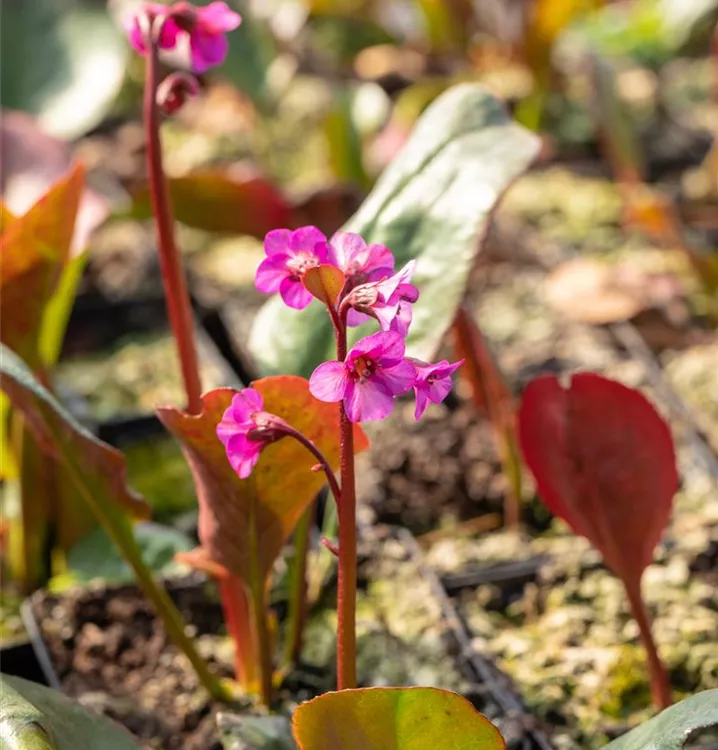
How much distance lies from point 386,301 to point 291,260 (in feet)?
0.25

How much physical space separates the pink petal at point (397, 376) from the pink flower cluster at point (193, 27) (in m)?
0.32

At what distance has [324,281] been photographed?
24.2 inches

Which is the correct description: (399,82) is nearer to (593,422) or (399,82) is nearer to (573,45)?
(573,45)

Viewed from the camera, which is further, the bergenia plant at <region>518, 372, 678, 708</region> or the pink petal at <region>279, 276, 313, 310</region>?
the bergenia plant at <region>518, 372, 678, 708</region>

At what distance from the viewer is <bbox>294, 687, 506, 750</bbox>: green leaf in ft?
2.05

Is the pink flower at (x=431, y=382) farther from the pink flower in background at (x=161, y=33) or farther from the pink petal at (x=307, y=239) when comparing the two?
the pink flower in background at (x=161, y=33)

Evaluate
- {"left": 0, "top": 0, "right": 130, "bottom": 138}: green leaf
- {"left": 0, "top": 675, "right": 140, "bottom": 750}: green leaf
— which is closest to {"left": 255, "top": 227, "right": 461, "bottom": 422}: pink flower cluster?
{"left": 0, "top": 675, "right": 140, "bottom": 750}: green leaf

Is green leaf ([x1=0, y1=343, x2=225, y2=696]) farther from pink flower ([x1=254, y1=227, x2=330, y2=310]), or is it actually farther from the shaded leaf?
the shaded leaf

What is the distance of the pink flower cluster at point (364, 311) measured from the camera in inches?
22.9

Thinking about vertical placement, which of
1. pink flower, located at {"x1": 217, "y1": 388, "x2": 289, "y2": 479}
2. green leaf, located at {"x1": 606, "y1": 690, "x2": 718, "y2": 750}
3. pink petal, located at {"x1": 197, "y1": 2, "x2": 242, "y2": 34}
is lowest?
green leaf, located at {"x1": 606, "y1": 690, "x2": 718, "y2": 750}

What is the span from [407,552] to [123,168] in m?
1.34

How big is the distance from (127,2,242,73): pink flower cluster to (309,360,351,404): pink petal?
0.31 m

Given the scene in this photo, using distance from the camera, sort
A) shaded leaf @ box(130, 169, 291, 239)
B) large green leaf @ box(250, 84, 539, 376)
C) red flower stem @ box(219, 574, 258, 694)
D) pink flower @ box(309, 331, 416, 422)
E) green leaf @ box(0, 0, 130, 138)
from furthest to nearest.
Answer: green leaf @ box(0, 0, 130, 138), shaded leaf @ box(130, 169, 291, 239), red flower stem @ box(219, 574, 258, 694), large green leaf @ box(250, 84, 539, 376), pink flower @ box(309, 331, 416, 422)

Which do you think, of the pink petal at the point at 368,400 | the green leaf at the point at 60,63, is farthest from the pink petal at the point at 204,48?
the green leaf at the point at 60,63
